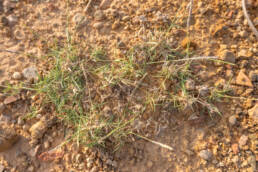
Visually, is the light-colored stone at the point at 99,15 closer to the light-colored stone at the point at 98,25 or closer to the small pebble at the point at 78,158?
the light-colored stone at the point at 98,25

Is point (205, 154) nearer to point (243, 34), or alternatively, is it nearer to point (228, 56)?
point (228, 56)

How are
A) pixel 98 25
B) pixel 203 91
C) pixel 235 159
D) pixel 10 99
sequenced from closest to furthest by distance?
pixel 235 159 → pixel 203 91 → pixel 10 99 → pixel 98 25

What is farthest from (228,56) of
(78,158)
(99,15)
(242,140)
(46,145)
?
(46,145)

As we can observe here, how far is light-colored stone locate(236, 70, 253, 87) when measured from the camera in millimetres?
1889

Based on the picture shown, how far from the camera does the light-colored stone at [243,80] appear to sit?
1889 mm

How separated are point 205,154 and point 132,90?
2.75 feet

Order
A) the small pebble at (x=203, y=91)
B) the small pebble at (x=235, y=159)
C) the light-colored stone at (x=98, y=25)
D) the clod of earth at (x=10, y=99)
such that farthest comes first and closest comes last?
the light-colored stone at (x=98, y=25), the clod of earth at (x=10, y=99), the small pebble at (x=203, y=91), the small pebble at (x=235, y=159)

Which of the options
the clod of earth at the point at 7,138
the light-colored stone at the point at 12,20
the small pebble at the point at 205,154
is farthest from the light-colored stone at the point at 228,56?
the light-colored stone at the point at 12,20

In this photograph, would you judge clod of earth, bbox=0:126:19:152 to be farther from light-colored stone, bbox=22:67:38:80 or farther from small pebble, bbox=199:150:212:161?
small pebble, bbox=199:150:212:161

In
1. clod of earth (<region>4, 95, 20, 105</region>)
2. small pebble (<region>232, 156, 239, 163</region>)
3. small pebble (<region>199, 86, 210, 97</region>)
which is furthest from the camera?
clod of earth (<region>4, 95, 20, 105</region>)

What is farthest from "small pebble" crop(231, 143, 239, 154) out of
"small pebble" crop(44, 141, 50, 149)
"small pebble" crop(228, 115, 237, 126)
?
"small pebble" crop(44, 141, 50, 149)

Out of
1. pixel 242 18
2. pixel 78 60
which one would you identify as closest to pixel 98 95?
pixel 78 60

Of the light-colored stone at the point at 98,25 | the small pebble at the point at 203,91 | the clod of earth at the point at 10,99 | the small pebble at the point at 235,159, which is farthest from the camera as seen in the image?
the light-colored stone at the point at 98,25

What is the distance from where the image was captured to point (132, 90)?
194cm
